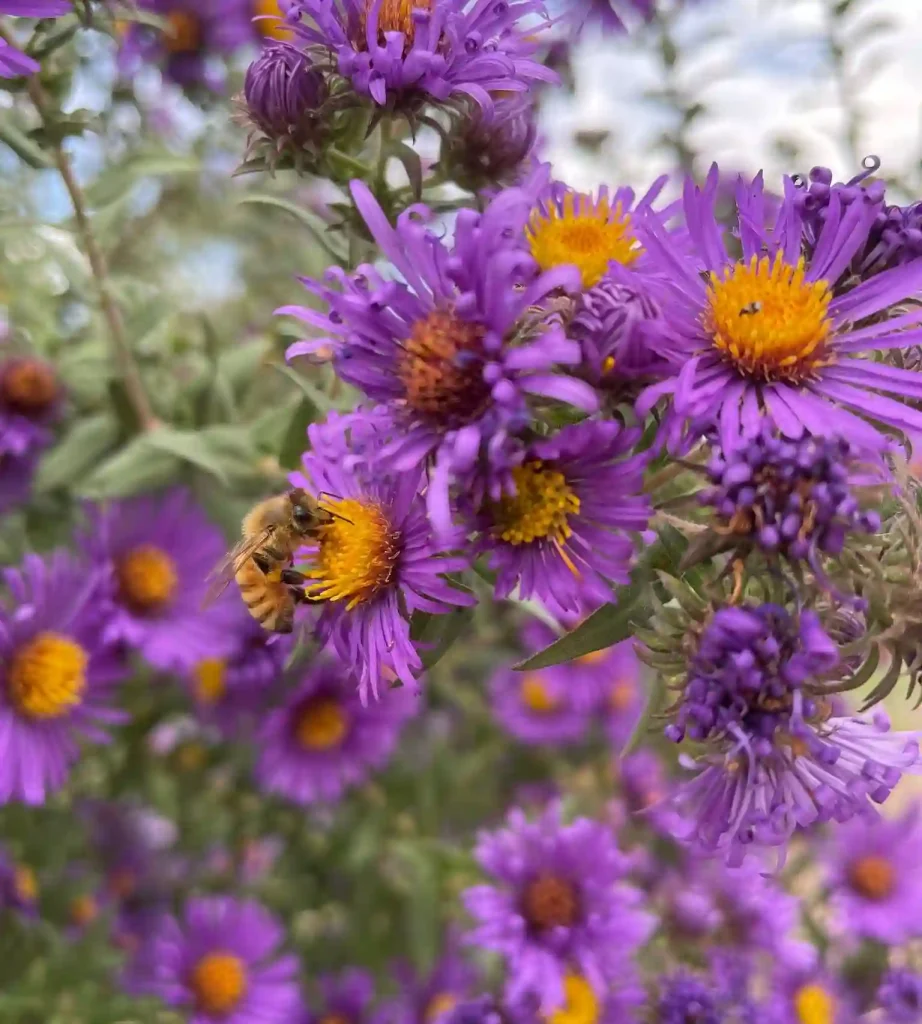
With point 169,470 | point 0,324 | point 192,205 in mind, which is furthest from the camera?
point 192,205

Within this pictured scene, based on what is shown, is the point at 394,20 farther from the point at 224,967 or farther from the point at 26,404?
the point at 224,967

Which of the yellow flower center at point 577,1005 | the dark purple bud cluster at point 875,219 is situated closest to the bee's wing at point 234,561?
the dark purple bud cluster at point 875,219

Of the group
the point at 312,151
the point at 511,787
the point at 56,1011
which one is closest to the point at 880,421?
the point at 312,151

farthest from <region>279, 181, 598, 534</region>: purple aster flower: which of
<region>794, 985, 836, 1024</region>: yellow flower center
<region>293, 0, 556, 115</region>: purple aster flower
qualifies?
<region>794, 985, 836, 1024</region>: yellow flower center

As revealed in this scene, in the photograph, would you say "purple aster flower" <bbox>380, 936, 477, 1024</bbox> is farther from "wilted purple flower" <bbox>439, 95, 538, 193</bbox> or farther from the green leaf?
"wilted purple flower" <bbox>439, 95, 538, 193</bbox>

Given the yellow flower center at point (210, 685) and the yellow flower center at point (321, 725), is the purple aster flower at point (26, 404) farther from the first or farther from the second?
the yellow flower center at point (321, 725)

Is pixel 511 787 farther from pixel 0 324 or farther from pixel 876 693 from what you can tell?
pixel 876 693

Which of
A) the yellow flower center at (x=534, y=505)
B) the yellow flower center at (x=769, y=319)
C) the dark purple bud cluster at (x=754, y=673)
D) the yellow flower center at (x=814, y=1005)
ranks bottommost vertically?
the yellow flower center at (x=814, y=1005)

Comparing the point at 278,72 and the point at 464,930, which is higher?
the point at 278,72
